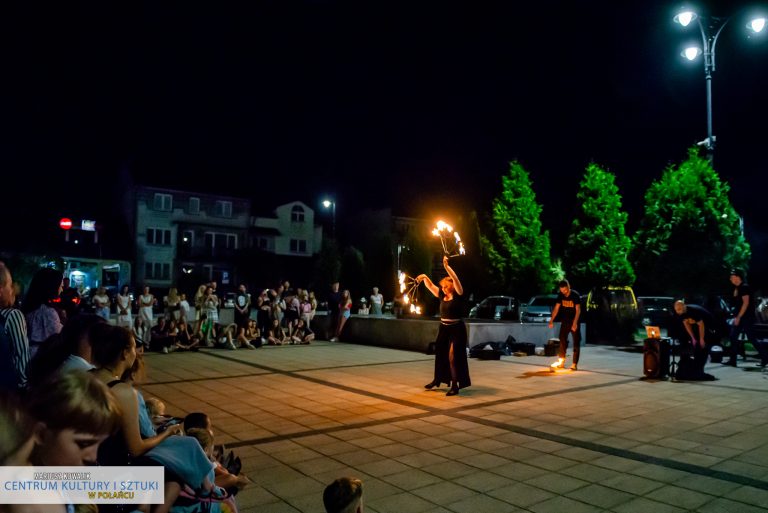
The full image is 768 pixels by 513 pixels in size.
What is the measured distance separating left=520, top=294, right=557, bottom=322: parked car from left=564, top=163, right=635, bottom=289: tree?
2791mm

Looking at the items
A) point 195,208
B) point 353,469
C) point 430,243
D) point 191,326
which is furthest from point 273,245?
point 353,469

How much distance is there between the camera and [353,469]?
5227 millimetres

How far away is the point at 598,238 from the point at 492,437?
21901 millimetres

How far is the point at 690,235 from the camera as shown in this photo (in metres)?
20.4

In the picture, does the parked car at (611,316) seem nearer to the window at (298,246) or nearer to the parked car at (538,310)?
the parked car at (538,310)

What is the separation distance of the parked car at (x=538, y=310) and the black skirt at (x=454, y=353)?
13.4 meters

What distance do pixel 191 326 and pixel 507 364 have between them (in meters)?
10.7

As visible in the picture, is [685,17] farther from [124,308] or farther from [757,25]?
[124,308]

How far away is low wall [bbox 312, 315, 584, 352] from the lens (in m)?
15.1

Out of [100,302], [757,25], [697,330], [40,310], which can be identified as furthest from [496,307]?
[40,310]

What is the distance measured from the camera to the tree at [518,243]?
110 feet

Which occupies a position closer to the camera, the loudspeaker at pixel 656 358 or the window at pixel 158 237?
the loudspeaker at pixel 656 358

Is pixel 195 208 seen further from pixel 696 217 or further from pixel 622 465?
pixel 622 465

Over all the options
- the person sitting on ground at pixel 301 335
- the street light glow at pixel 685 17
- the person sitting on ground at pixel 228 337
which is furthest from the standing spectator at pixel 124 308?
the street light glow at pixel 685 17
